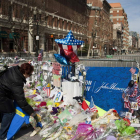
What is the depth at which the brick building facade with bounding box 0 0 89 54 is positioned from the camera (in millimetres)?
24656

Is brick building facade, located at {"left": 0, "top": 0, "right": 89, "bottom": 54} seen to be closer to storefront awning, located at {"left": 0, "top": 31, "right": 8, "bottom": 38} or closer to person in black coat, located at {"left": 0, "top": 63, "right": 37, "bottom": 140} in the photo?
storefront awning, located at {"left": 0, "top": 31, "right": 8, "bottom": 38}

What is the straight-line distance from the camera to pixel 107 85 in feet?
16.8

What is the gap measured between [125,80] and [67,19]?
133ft

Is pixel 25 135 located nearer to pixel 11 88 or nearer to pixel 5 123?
pixel 5 123

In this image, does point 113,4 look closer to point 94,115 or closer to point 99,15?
point 99,15

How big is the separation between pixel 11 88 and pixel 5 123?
735 mm

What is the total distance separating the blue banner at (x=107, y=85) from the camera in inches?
192

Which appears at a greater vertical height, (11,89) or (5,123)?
(11,89)

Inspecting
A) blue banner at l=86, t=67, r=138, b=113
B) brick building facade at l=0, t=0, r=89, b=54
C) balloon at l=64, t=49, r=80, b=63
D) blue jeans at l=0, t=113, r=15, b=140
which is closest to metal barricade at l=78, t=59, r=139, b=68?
blue banner at l=86, t=67, r=138, b=113

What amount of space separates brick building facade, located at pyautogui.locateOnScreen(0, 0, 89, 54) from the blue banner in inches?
560

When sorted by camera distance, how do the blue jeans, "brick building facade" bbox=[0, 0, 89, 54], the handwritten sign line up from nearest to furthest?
the blue jeans < the handwritten sign < "brick building facade" bbox=[0, 0, 89, 54]

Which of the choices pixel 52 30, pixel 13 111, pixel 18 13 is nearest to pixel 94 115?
pixel 13 111

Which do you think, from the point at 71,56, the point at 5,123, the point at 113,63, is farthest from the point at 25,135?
the point at 113,63

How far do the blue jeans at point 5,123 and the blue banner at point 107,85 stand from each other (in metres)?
2.55
